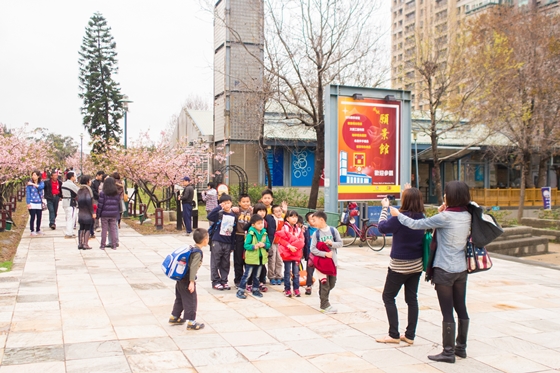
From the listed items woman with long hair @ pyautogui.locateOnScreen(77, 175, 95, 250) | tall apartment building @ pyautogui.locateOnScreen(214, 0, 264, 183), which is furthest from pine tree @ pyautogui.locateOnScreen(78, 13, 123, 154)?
woman with long hair @ pyautogui.locateOnScreen(77, 175, 95, 250)

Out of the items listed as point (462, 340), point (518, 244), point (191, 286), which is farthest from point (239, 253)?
point (518, 244)

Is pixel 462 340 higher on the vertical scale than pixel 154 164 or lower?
lower

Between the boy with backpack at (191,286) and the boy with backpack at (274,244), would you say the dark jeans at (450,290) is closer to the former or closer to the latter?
the boy with backpack at (191,286)

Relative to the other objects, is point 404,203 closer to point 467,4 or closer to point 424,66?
point 424,66

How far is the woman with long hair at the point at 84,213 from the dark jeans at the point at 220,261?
196 inches

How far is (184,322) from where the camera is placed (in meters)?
6.63

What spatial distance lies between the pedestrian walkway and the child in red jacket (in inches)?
11.8

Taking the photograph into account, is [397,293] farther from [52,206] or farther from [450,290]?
[52,206]

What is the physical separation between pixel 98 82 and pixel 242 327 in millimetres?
47481

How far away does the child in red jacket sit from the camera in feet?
26.7

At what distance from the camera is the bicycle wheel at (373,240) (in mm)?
13887

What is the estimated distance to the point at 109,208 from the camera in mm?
12430

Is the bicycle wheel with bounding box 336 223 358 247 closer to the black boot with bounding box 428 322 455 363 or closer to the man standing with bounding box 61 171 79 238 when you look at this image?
the man standing with bounding box 61 171 79 238

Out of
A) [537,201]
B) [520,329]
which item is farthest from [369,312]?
[537,201]
